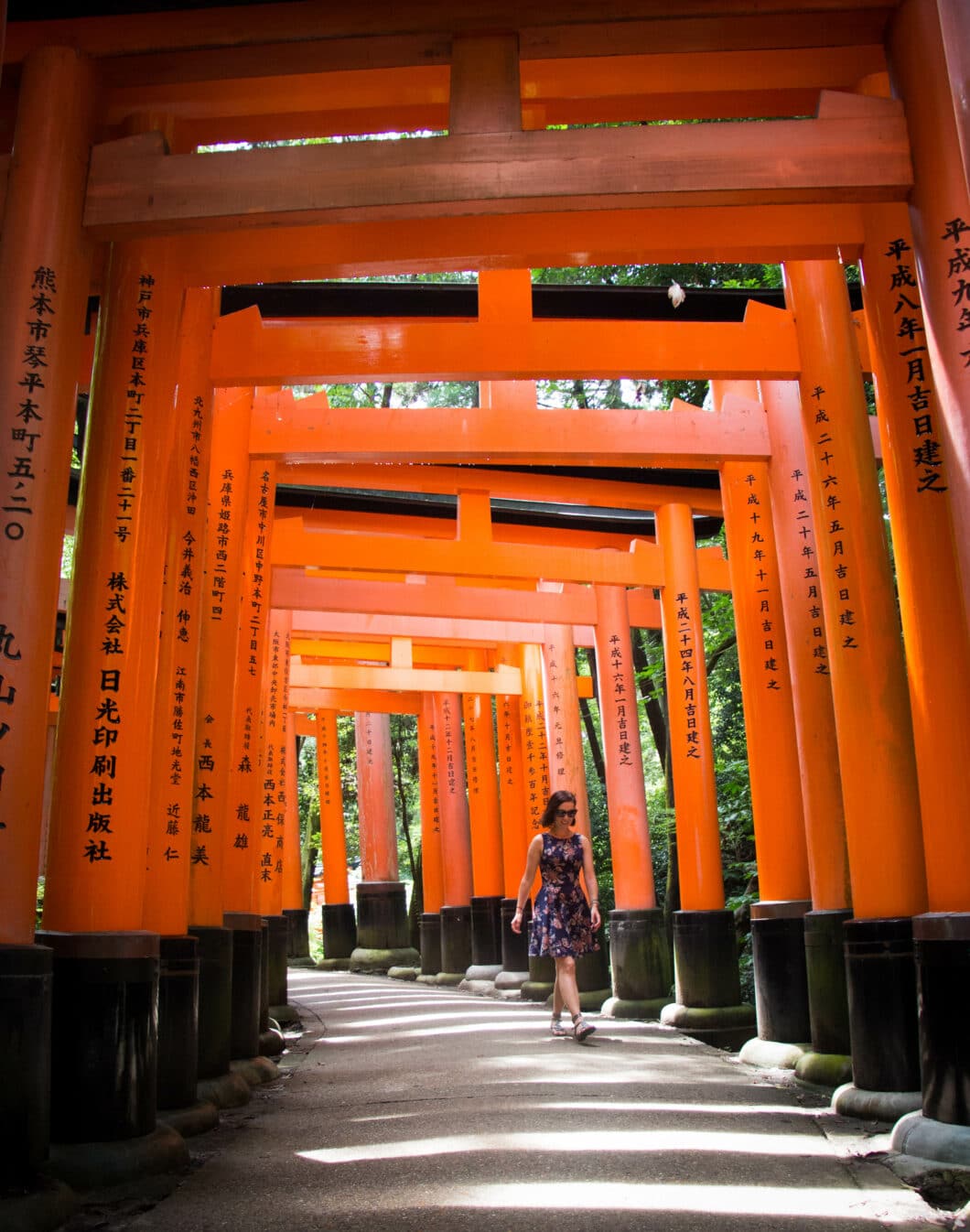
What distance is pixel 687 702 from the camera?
32.1 ft

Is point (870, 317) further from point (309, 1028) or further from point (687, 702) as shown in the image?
point (309, 1028)

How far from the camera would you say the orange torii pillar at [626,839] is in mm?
10719

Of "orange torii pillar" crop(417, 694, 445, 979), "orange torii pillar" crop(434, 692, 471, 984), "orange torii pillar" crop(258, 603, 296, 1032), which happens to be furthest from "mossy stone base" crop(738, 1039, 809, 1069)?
"orange torii pillar" crop(417, 694, 445, 979)

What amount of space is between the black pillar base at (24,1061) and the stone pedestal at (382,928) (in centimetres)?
1490

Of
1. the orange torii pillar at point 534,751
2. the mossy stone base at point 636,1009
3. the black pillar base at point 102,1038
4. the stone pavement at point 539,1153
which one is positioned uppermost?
the orange torii pillar at point 534,751

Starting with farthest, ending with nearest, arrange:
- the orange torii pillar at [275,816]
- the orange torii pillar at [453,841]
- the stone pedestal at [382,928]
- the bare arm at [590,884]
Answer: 1. the stone pedestal at [382,928]
2. the orange torii pillar at [453,841]
3. the orange torii pillar at [275,816]
4. the bare arm at [590,884]

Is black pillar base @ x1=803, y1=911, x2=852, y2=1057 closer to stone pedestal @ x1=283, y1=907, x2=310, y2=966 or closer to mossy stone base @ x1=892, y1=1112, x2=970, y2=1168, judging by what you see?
mossy stone base @ x1=892, y1=1112, x2=970, y2=1168

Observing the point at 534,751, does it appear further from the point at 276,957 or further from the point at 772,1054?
the point at 772,1054

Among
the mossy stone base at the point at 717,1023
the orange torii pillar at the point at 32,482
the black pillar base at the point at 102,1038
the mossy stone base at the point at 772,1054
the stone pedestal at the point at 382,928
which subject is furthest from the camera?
the stone pedestal at the point at 382,928

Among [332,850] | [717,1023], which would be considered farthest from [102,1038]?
[332,850]

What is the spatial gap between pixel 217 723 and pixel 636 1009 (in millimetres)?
5461

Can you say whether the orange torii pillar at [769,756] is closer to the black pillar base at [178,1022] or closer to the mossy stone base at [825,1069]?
the mossy stone base at [825,1069]

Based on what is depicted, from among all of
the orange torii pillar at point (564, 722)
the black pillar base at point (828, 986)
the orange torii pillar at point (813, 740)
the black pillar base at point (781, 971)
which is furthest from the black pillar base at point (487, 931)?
the black pillar base at point (828, 986)

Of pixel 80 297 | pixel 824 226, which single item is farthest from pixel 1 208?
pixel 824 226
